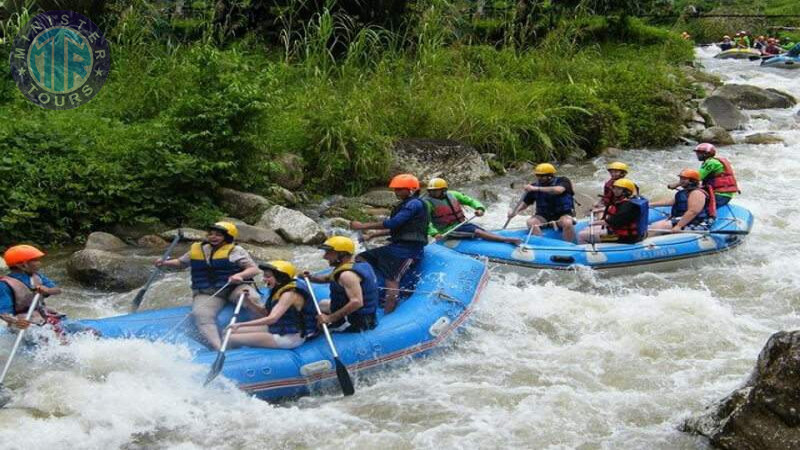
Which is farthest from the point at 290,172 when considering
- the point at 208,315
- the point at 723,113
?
the point at 723,113

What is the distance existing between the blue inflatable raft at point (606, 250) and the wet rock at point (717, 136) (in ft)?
22.1

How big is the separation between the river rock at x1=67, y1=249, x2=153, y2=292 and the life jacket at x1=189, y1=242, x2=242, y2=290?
194 centimetres

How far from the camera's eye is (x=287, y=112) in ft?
41.0

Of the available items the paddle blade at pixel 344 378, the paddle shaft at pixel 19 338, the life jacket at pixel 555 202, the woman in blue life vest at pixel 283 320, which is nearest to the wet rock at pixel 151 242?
the paddle shaft at pixel 19 338

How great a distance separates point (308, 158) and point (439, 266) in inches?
179

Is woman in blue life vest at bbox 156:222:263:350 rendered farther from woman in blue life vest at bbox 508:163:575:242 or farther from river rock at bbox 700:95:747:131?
river rock at bbox 700:95:747:131

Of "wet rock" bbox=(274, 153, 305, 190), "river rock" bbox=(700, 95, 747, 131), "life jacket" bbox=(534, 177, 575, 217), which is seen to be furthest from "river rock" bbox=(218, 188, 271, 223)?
"river rock" bbox=(700, 95, 747, 131)

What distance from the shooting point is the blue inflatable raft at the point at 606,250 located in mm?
9125

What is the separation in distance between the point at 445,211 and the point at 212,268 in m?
3.06

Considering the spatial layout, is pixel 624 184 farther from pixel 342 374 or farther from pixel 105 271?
pixel 105 271

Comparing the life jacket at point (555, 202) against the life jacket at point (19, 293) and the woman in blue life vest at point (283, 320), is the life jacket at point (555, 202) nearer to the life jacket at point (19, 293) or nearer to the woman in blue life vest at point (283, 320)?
the woman in blue life vest at point (283, 320)

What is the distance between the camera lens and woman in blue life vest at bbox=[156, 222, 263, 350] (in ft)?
22.8

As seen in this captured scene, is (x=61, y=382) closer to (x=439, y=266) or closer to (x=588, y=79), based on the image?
(x=439, y=266)

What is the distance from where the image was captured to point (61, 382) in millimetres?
6043
